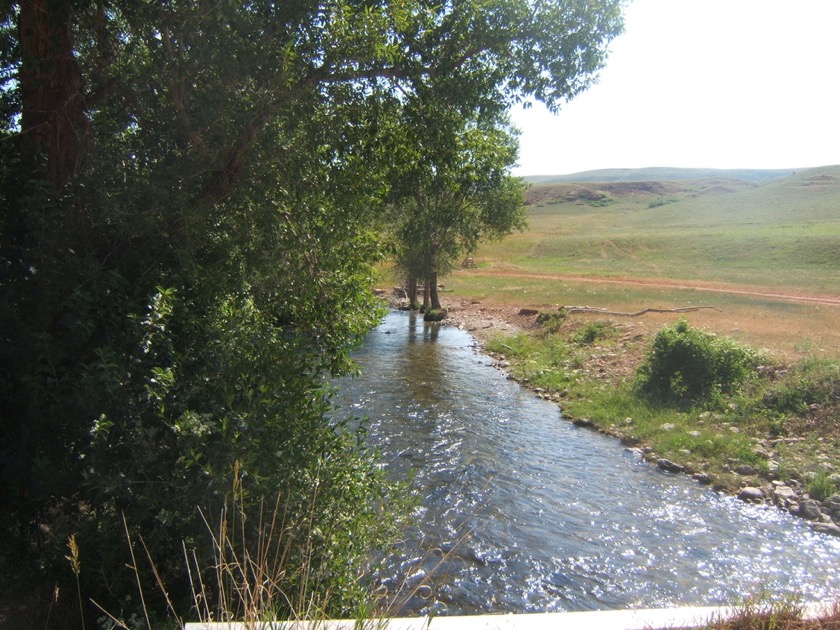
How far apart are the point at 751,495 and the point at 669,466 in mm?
1836

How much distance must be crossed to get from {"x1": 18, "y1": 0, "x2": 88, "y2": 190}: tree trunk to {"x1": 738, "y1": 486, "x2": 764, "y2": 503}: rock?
494 inches

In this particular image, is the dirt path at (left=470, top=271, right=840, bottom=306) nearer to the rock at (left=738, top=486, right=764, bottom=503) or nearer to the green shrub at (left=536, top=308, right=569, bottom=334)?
the green shrub at (left=536, top=308, right=569, bottom=334)

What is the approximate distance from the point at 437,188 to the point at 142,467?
7045 mm

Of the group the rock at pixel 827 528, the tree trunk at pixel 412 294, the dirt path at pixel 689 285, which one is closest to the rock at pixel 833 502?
the rock at pixel 827 528

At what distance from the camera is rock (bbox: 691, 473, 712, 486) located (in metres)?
12.8

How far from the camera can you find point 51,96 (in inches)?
263

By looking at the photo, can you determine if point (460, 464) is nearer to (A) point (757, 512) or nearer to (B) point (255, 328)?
(A) point (757, 512)

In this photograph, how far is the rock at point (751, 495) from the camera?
1198 cm

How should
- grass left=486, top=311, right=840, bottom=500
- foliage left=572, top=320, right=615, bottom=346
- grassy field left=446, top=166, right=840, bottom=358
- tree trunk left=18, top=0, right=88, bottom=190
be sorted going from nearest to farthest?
tree trunk left=18, top=0, right=88, bottom=190 < grass left=486, top=311, right=840, bottom=500 < foliage left=572, top=320, right=615, bottom=346 < grassy field left=446, top=166, right=840, bottom=358

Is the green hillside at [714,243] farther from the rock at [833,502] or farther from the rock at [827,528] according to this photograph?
the rock at [827,528]

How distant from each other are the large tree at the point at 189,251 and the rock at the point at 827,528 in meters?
8.33

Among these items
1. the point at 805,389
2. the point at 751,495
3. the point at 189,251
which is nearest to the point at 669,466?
the point at 751,495

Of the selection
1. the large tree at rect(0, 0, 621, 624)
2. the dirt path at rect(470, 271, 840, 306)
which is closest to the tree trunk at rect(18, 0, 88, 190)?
the large tree at rect(0, 0, 621, 624)

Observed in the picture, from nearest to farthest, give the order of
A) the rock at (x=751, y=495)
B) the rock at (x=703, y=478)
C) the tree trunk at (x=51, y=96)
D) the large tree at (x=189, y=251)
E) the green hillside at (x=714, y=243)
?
1. the large tree at (x=189, y=251)
2. the tree trunk at (x=51, y=96)
3. the rock at (x=751, y=495)
4. the rock at (x=703, y=478)
5. the green hillside at (x=714, y=243)
